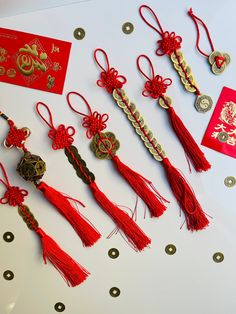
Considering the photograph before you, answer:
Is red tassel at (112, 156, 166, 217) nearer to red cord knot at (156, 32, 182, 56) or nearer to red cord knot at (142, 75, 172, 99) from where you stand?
red cord knot at (142, 75, 172, 99)

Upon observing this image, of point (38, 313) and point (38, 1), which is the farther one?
point (38, 313)

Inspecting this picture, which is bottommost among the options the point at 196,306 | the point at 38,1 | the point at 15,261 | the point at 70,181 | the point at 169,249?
the point at 196,306

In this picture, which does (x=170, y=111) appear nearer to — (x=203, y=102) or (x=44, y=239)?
(x=203, y=102)

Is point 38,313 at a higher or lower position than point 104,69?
lower

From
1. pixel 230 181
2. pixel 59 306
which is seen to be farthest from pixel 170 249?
pixel 59 306

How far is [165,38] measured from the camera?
1.27 meters

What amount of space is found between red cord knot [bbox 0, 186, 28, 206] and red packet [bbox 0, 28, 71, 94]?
1.01 feet

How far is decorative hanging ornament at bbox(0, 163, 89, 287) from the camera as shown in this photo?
1.27 metres

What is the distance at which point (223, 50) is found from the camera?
1.30 meters

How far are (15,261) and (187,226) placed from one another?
54 cm

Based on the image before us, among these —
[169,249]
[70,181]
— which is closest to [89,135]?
[70,181]

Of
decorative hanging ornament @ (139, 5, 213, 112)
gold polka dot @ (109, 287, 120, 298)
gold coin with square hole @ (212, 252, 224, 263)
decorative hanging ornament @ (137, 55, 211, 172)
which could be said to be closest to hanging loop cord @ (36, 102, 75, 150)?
decorative hanging ornament @ (137, 55, 211, 172)

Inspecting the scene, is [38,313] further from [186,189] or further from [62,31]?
[62,31]

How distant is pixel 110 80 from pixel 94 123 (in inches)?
5.3
